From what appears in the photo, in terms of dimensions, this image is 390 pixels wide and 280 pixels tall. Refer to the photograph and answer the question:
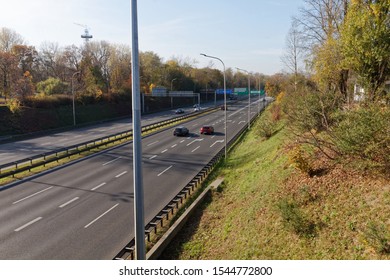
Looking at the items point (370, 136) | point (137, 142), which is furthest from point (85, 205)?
point (370, 136)

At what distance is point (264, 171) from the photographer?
17438 mm

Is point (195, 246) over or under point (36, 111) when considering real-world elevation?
under

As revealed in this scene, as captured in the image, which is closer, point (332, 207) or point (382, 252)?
point (382, 252)

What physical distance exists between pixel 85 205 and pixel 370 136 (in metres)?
13.0

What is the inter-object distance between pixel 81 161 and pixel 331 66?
20397mm

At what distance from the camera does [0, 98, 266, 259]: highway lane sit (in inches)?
466

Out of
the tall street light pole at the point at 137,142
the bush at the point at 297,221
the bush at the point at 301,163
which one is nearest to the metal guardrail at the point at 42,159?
the tall street light pole at the point at 137,142

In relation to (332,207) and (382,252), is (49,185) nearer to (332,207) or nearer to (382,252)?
(332,207)

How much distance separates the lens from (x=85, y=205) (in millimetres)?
16094

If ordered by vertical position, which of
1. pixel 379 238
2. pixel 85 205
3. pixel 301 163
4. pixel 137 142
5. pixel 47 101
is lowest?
pixel 85 205

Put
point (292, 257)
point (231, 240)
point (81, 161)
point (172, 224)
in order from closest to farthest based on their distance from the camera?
point (292, 257) → point (231, 240) → point (172, 224) → point (81, 161)

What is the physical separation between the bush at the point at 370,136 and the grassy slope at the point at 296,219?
35.0 inches

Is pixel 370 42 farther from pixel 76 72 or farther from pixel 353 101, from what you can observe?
pixel 76 72

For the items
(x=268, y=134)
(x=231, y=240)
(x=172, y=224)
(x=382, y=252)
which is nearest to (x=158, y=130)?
(x=268, y=134)
